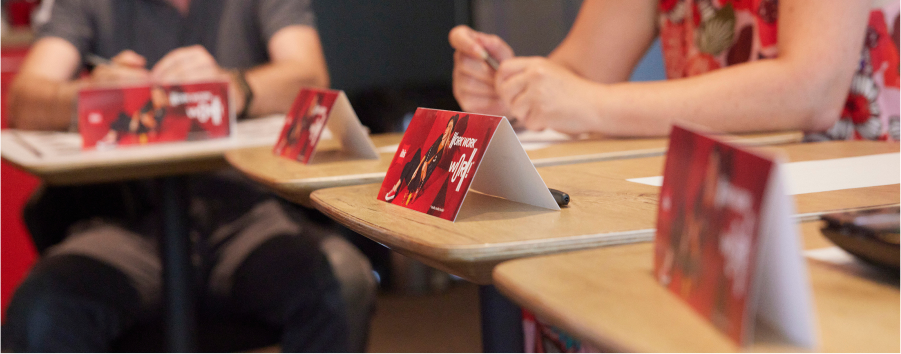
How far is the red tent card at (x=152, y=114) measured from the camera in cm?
111

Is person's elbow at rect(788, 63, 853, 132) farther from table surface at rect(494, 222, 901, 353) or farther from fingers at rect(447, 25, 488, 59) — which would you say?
table surface at rect(494, 222, 901, 353)

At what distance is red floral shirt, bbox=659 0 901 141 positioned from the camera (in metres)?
1.00

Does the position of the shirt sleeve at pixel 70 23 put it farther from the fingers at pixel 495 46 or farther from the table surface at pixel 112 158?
the fingers at pixel 495 46

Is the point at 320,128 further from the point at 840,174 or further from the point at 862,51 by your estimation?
the point at 862,51

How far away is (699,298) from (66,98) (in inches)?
56.0

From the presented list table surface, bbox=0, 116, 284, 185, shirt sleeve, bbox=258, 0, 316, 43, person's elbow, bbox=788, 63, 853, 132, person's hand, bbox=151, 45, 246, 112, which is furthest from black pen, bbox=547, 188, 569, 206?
shirt sleeve, bbox=258, 0, 316, 43

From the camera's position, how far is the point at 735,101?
911mm

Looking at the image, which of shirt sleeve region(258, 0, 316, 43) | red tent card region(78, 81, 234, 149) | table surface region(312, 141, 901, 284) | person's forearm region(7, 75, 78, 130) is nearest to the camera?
table surface region(312, 141, 901, 284)

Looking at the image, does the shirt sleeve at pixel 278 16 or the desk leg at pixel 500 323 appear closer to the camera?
the desk leg at pixel 500 323

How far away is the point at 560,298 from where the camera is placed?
1.02ft

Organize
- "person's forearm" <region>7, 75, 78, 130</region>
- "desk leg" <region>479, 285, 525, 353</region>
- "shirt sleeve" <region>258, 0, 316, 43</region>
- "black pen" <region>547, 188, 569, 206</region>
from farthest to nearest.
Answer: "shirt sleeve" <region>258, 0, 316, 43</region>, "person's forearm" <region>7, 75, 78, 130</region>, "desk leg" <region>479, 285, 525, 353</region>, "black pen" <region>547, 188, 569, 206</region>

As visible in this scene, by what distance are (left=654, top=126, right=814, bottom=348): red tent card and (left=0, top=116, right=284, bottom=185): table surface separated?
820 millimetres

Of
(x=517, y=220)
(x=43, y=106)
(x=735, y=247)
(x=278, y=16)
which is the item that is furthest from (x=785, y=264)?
(x=278, y=16)

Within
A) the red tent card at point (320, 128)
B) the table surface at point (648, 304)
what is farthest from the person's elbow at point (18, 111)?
the table surface at point (648, 304)
